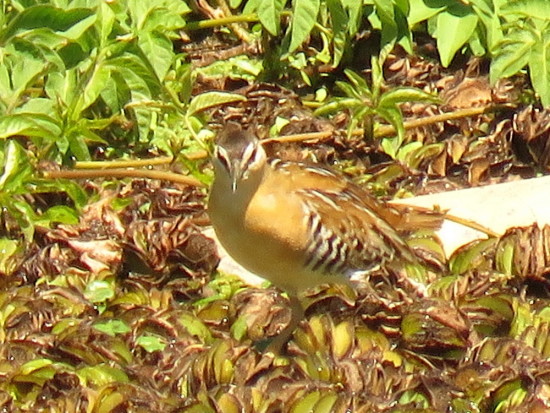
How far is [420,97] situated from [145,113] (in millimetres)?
1615

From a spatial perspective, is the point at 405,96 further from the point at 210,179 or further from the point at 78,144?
the point at 78,144

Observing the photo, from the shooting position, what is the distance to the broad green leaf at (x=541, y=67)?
8570 mm

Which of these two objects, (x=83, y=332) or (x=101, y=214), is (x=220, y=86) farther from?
(x=83, y=332)

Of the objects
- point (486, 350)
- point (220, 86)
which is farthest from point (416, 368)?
point (220, 86)

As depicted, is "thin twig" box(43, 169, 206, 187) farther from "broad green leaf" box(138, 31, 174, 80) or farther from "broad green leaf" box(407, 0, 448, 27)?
"broad green leaf" box(407, 0, 448, 27)

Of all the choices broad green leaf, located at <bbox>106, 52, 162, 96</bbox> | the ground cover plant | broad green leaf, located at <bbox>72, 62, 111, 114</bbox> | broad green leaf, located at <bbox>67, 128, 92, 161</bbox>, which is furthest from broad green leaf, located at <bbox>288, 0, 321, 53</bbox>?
broad green leaf, located at <bbox>67, 128, 92, 161</bbox>

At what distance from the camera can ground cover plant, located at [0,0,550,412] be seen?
648 centimetres

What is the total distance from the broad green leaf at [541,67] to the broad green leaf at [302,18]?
127cm

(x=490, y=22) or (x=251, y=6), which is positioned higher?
(x=490, y=22)

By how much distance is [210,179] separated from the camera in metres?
8.26

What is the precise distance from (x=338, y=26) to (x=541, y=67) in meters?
1.30

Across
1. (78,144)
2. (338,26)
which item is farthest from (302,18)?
(78,144)

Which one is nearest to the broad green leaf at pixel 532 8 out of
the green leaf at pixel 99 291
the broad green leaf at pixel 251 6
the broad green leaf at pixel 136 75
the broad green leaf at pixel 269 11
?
the broad green leaf at pixel 269 11

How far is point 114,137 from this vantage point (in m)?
8.99
